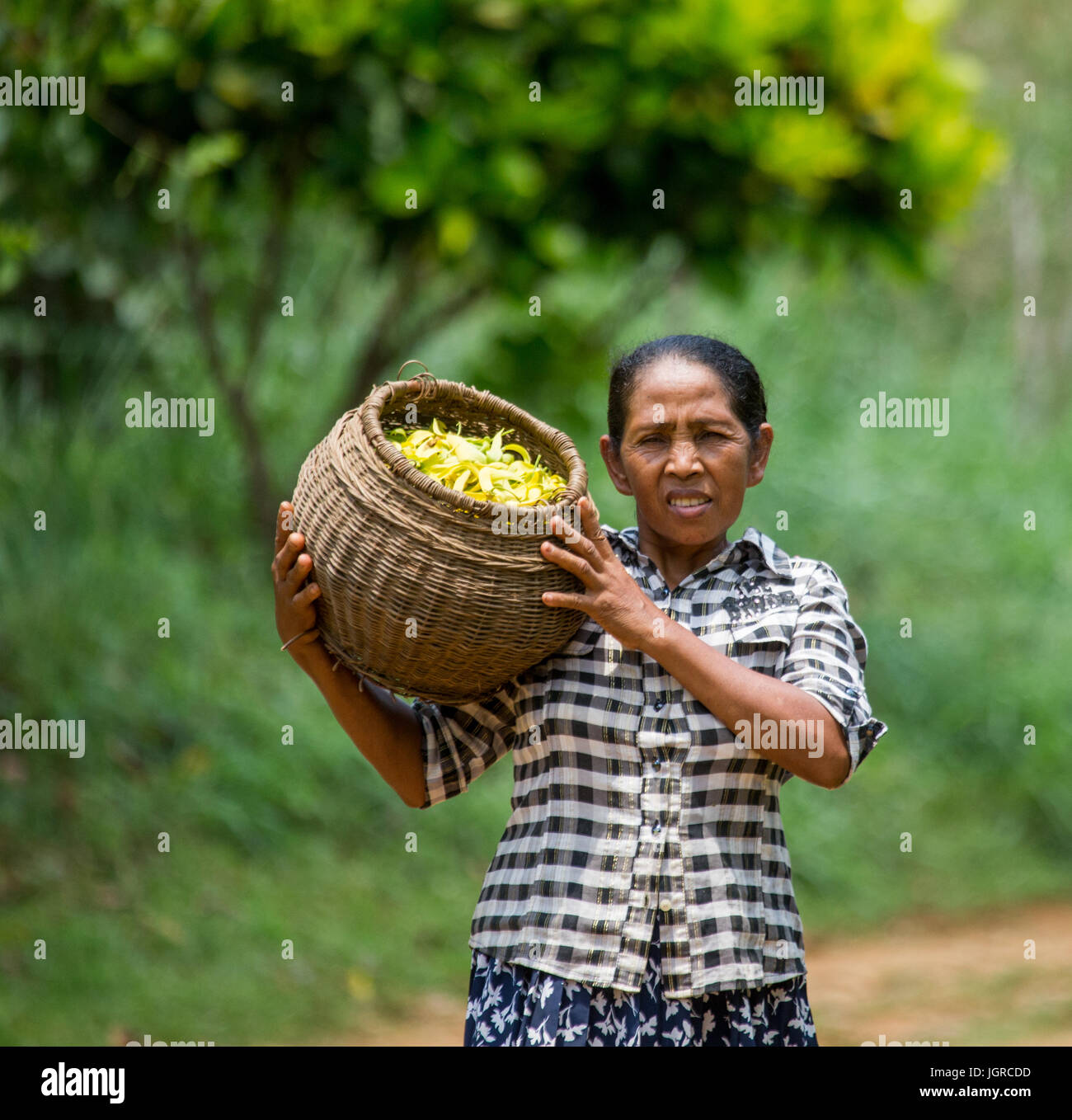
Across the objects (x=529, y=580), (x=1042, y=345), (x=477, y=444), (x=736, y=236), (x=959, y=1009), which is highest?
(x=1042, y=345)

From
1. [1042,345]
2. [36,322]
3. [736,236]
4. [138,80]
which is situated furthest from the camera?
[1042,345]

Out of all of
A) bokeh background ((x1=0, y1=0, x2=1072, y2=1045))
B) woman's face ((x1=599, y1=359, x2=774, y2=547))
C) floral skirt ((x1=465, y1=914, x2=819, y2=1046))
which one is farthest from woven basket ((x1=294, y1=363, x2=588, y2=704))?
bokeh background ((x1=0, y1=0, x2=1072, y2=1045))

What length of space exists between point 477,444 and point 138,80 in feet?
8.79

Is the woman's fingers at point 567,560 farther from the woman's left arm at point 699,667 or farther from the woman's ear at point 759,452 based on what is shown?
the woman's ear at point 759,452

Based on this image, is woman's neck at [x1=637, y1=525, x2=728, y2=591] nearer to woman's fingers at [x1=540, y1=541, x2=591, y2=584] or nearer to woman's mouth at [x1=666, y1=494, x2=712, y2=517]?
woman's mouth at [x1=666, y1=494, x2=712, y2=517]

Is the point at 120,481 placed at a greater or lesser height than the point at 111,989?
greater

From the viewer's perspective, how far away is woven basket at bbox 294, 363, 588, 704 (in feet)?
6.47

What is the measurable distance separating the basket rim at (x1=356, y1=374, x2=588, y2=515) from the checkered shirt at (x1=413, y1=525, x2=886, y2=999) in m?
0.22

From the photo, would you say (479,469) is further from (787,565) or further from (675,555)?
(787,565)

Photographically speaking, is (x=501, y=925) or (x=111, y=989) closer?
(x=501, y=925)

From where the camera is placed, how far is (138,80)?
4.33 metres

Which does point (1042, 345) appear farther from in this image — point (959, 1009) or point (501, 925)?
point (501, 925)

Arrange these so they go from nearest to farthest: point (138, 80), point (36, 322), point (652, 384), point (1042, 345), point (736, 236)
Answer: point (652, 384) < point (138, 80) < point (736, 236) < point (36, 322) < point (1042, 345)

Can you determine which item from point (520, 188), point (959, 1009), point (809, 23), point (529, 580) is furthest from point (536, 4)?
point (959, 1009)
